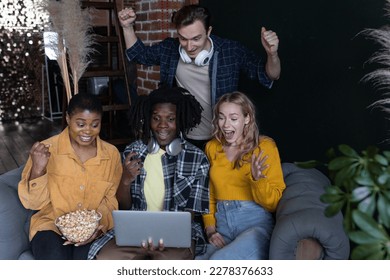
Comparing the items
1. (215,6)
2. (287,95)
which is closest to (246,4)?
(215,6)

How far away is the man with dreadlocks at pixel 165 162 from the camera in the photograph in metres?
2.21

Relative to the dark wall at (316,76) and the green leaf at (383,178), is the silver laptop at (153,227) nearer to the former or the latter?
the green leaf at (383,178)

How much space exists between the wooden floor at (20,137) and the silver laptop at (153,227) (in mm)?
3079

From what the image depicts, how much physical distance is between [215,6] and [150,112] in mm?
1413

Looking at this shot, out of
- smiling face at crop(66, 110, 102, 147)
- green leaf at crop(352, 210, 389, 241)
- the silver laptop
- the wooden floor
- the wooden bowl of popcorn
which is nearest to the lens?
green leaf at crop(352, 210, 389, 241)

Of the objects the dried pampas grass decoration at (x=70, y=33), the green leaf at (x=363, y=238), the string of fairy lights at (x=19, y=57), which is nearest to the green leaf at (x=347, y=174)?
the green leaf at (x=363, y=238)

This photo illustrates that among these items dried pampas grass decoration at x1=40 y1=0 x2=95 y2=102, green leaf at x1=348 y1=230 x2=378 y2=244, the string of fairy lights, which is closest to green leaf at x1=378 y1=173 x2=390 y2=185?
green leaf at x1=348 y1=230 x2=378 y2=244

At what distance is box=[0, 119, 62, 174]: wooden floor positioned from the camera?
494 centimetres

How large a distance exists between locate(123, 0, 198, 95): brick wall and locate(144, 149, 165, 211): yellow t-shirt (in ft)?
5.46

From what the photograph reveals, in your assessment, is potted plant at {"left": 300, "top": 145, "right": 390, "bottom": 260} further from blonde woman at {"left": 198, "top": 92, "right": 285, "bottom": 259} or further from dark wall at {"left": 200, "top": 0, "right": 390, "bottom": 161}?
dark wall at {"left": 200, "top": 0, "right": 390, "bottom": 161}

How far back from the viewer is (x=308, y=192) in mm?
2162

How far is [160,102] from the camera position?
2.22 metres

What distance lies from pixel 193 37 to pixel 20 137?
163 inches
